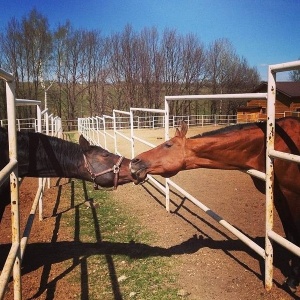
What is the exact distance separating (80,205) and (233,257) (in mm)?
3306

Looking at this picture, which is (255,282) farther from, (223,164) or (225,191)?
(225,191)

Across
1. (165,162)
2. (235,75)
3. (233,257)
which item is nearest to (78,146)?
(165,162)

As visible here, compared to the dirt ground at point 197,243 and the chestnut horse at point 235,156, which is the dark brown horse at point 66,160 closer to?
the chestnut horse at point 235,156

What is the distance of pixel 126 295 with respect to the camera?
2.77 m

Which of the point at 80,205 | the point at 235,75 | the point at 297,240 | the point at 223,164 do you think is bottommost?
the point at 80,205

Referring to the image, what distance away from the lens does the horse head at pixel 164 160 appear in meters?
2.72

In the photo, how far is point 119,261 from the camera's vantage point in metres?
3.41

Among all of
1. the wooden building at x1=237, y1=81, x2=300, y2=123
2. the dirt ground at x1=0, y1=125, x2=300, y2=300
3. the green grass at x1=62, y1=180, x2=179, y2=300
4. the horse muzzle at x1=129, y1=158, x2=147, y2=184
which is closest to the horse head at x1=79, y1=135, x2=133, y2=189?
the horse muzzle at x1=129, y1=158, x2=147, y2=184

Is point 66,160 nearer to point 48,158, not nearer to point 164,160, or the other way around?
point 48,158

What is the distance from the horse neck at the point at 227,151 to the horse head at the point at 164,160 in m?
0.06

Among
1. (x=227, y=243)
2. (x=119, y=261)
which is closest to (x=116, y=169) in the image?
(x=119, y=261)

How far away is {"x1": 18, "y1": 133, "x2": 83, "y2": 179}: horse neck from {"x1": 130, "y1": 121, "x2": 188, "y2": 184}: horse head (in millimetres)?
638

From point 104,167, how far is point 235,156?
3.96 feet

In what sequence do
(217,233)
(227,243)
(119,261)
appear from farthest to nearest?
(217,233), (227,243), (119,261)
